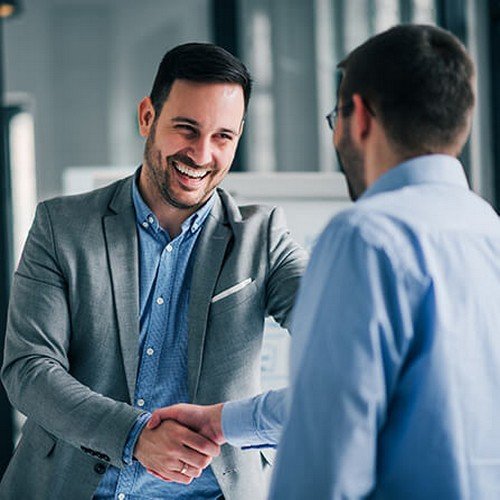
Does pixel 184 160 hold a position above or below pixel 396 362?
above

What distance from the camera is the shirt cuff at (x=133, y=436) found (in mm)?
1562

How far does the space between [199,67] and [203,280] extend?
39 cm

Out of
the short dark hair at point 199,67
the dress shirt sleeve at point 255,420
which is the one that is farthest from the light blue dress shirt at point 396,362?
the short dark hair at point 199,67

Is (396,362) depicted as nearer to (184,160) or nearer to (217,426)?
(217,426)

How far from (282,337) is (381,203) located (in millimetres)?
1540

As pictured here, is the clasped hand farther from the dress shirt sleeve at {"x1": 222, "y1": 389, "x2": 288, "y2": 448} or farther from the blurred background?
the blurred background

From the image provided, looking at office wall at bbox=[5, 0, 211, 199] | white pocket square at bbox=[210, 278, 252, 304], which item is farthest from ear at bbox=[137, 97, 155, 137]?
office wall at bbox=[5, 0, 211, 199]

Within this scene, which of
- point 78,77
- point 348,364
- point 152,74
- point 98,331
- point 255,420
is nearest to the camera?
point 348,364

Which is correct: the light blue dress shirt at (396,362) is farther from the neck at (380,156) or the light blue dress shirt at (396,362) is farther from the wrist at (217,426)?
the wrist at (217,426)

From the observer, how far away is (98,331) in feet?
5.41

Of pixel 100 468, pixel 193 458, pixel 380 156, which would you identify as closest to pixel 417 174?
pixel 380 156

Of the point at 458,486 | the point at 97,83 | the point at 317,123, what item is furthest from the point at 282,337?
the point at 97,83

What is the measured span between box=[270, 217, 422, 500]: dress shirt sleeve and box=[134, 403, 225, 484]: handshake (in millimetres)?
534

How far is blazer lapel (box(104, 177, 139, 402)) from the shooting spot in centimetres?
164
